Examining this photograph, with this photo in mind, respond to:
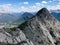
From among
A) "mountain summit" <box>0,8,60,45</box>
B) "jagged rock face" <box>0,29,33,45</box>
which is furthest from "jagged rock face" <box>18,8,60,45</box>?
"jagged rock face" <box>0,29,33,45</box>

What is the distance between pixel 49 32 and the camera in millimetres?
103000

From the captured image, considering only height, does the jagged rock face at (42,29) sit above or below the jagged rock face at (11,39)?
below

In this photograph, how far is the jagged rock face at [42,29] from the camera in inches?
3482

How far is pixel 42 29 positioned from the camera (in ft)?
319

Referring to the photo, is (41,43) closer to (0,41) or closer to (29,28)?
(29,28)

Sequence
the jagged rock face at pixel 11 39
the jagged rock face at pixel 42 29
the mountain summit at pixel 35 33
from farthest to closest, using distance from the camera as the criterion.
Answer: the jagged rock face at pixel 42 29 < the mountain summit at pixel 35 33 < the jagged rock face at pixel 11 39

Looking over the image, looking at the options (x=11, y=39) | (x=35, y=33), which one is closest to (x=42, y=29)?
(x=35, y=33)

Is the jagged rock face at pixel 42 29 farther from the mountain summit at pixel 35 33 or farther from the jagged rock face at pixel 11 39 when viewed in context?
the jagged rock face at pixel 11 39

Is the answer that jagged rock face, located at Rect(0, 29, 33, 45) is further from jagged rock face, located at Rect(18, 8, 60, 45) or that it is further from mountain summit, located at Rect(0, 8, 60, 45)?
jagged rock face, located at Rect(18, 8, 60, 45)

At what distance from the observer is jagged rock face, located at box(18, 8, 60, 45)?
290ft

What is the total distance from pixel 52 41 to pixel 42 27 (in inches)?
391

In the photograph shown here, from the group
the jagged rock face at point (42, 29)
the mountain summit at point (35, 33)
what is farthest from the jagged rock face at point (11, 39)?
the jagged rock face at point (42, 29)

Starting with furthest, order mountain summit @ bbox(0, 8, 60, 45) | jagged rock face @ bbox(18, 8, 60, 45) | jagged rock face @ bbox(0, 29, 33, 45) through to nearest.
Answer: jagged rock face @ bbox(18, 8, 60, 45) → mountain summit @ bbox(0, 8, 60, 45) → jagged rock face @ bbox(0, 29, 33, 45)

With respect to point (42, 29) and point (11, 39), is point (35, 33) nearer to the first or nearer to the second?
point (42, 29)
